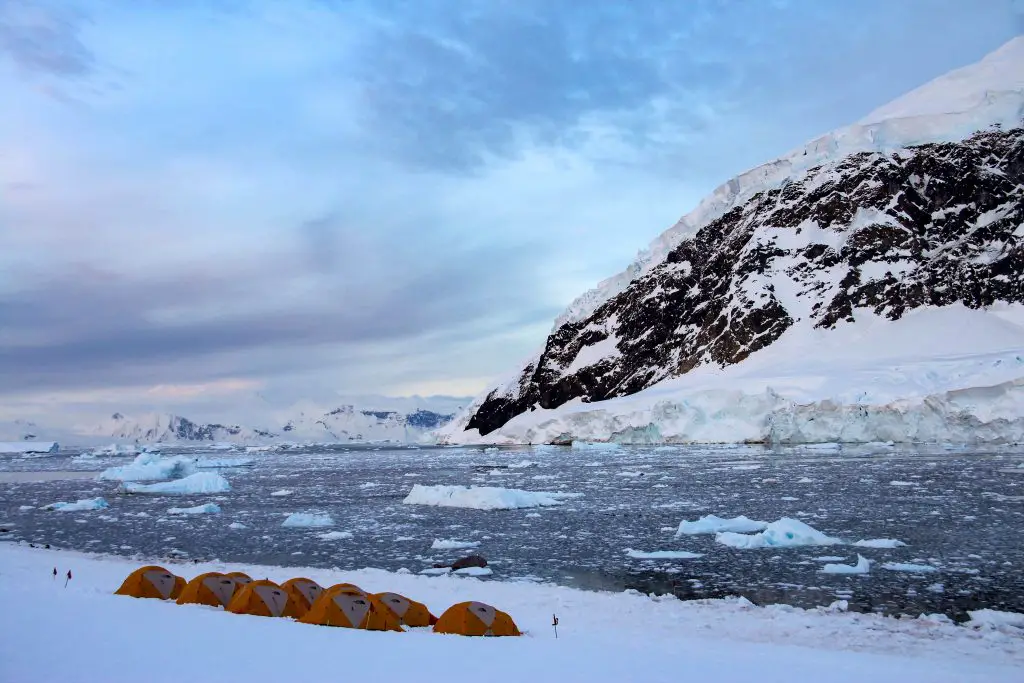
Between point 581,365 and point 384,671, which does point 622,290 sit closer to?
point 581,365

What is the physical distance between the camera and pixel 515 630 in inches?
399

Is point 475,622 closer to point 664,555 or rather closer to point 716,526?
point 664,555

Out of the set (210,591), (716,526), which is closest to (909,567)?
(716,526)

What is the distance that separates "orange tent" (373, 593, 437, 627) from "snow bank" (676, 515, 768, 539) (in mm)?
9521

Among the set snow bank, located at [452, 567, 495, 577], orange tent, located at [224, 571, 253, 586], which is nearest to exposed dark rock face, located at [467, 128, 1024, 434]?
snow bank, located at [452, 567, 495, 577]

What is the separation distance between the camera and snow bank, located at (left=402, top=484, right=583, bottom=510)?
27641 mm

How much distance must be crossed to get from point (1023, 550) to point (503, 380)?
150085 millimetres

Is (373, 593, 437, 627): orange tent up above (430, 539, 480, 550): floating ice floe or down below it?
above

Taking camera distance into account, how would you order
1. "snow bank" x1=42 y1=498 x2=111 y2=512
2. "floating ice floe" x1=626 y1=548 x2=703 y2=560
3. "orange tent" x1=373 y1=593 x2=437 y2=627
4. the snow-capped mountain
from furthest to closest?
the snow-capped mountain < "snow bank" x1=42 y1=498 x2=111 y2=512 < "floating ice floe" x1=626 y1=548 x2=703 y2=560 < "orange tent" x1=373 y1=593 x2=437 y2=627

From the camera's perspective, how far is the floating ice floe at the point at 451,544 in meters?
18.6

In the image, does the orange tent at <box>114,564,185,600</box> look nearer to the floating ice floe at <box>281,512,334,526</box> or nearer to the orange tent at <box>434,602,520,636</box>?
the orange tent at <box>434,602,520,636</box>

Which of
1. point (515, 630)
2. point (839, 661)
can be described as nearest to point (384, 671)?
point (515, 630)

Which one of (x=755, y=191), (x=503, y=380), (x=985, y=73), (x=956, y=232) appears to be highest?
(x=985, y=73)

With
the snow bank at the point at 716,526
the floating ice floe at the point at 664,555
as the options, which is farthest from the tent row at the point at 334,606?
the snow bank at the point at 716,526
